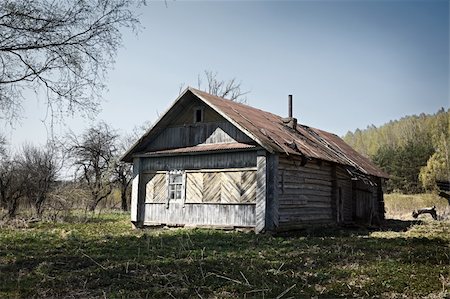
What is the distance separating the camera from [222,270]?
8219mm

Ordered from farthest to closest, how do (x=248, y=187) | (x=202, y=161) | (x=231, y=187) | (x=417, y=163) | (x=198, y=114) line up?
(x=417, y=163) → (x=198, y=114) → (x=202, y=161) → (x=231, y=187) → (x=248, y=187)

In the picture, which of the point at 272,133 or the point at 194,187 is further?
the point at 194,187

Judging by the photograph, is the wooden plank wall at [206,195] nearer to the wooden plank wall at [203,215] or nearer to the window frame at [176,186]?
the wooden plank wall at [203,215]

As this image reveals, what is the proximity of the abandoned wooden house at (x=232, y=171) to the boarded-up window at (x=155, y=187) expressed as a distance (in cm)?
5

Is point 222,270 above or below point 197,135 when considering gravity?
below

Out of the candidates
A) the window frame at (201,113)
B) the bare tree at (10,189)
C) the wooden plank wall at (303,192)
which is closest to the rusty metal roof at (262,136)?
the wooden plank wall at (303,192)

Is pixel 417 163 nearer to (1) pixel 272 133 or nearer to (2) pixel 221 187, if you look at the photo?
(1) pixel 272 133

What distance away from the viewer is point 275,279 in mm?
7418

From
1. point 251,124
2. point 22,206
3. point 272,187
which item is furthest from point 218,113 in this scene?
point 22,206

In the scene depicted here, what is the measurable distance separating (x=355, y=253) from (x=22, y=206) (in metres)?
23.4

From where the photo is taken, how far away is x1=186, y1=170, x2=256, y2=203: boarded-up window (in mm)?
16938

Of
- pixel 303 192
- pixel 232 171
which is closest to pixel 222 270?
pixel 232 171

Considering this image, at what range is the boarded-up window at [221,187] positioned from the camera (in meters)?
16.9

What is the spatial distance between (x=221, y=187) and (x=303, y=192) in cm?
356
